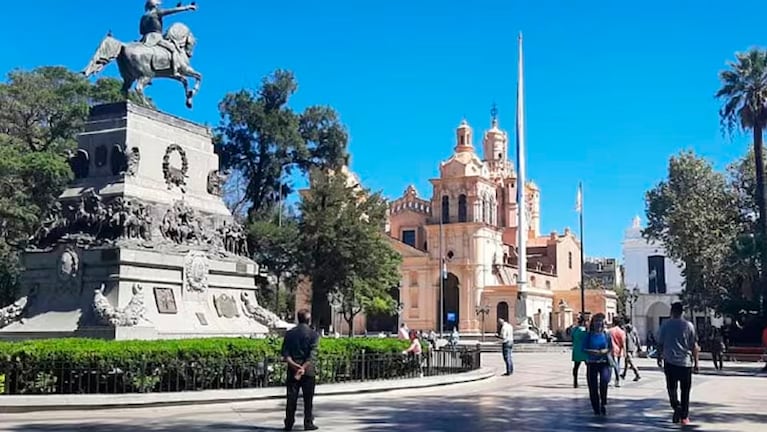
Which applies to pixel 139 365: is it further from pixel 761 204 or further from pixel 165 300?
pixel 761 204

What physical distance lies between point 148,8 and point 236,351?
43.6ft

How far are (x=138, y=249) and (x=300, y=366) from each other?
11124 millimetres

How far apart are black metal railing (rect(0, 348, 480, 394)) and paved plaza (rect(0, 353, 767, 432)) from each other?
44.8 inches

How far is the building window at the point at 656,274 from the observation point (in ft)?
252

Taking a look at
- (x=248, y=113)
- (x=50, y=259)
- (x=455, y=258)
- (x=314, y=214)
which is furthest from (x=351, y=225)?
(x=455, y=258)

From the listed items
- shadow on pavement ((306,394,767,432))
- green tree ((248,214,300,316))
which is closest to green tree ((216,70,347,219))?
green tree ((248,214,300,316))

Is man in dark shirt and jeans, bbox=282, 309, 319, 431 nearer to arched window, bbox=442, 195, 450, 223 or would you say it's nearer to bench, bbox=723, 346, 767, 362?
bench, bbox=723, 346, 767, 362

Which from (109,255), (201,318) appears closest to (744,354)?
(201,318)

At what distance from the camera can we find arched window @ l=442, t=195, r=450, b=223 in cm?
8212

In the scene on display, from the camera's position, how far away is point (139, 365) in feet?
48.5

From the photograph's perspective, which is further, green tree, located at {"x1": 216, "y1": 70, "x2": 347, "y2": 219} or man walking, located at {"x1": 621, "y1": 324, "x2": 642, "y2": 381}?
green tree, located at {"x1": 216, "y1": 70, "x2": 347, "y2": 219}

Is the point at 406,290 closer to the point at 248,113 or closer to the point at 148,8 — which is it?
the point at 248,113

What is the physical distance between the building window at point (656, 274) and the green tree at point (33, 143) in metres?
52.1

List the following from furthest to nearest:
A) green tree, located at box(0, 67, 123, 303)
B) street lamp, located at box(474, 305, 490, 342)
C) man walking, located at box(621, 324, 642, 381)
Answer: street lamp, located at box(474, 305, 490, 342)
green tree, located at box(0, 67, 123, 303)
man walking, located at box(621, 324, 642, 381)
